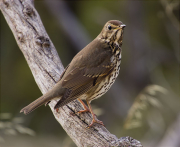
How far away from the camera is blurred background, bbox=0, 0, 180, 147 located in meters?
7.98

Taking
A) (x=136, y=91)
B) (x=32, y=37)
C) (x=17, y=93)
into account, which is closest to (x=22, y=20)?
(x=32, y=37)

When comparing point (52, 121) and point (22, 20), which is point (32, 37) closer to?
point (22, 20)

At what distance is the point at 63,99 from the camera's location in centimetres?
303

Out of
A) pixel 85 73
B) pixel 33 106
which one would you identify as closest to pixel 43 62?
pixel 85 73

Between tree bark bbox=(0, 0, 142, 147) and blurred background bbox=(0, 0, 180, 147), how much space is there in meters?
4.34

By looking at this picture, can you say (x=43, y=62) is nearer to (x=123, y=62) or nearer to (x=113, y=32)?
(x=113, y=32)

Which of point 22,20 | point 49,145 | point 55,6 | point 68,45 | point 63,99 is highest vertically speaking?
point 55,6

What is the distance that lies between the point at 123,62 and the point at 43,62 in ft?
20.0

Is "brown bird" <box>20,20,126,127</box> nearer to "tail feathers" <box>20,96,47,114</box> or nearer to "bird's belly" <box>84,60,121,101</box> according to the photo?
"bird's belly" <box>84,60,121,101</box>

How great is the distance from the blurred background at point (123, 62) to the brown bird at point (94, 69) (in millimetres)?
4250

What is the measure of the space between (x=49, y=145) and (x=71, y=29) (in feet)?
12.0

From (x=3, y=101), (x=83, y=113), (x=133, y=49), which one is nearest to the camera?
(x=83, y=113)

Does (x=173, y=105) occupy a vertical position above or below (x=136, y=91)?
below

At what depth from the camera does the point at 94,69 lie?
3.49 metres
